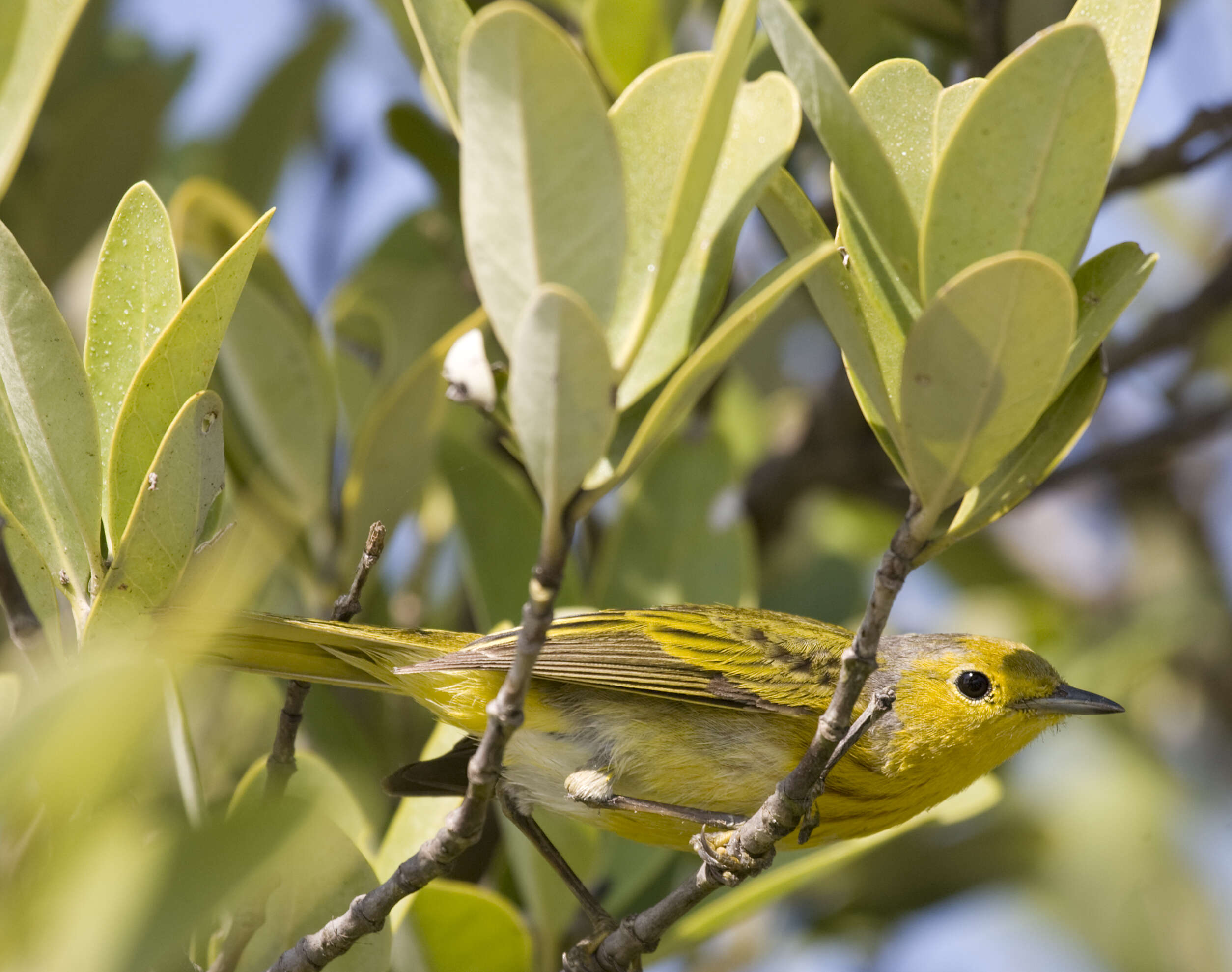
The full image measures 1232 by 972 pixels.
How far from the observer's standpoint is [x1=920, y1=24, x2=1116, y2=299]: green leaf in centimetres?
137

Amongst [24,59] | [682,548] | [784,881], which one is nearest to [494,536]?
[682,548]

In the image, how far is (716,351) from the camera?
133 cm

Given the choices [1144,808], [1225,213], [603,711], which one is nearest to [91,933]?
[603,711]

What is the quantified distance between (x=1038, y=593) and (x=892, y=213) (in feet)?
12.1

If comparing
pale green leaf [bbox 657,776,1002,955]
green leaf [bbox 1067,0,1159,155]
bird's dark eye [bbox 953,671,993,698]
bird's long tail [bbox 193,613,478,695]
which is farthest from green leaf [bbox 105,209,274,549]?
bird's dark eye [bbox 953,671,993,698]

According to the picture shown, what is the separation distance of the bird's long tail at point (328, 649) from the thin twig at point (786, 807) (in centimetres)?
69

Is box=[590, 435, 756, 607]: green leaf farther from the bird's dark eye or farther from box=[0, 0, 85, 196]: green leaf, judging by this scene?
box=[0, 0, 85, 196]: green leaf

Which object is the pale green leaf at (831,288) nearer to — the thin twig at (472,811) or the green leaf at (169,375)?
the thin twig at (472,811)

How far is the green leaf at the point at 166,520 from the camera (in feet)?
5.38

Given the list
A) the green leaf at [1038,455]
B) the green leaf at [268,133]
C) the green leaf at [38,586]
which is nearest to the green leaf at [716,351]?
the green leaf at [1038,455]

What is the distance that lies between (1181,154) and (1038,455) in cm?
214

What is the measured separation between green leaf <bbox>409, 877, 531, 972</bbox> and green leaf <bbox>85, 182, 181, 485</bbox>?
1065 millimetres

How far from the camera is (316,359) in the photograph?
3018mm

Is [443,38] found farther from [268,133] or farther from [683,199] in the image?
[268,133]
